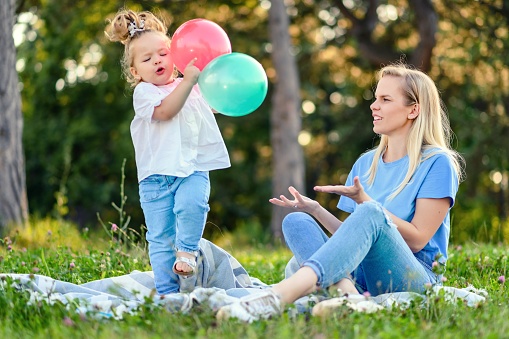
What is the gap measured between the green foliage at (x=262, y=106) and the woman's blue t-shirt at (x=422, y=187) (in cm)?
819

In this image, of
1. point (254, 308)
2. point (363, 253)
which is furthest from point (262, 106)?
point (254, 308)

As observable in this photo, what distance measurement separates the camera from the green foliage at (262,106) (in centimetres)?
1269

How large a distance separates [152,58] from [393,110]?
129 centimetres

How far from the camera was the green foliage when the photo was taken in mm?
12688

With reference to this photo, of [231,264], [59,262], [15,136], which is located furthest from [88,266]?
[15,136]

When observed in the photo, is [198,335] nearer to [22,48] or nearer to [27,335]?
[27,335]

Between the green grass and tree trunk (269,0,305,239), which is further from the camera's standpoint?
tree trunk (269,0,305,239)

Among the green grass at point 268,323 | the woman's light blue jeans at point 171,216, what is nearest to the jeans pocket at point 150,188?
the woman's light blue jeans at point 171,216

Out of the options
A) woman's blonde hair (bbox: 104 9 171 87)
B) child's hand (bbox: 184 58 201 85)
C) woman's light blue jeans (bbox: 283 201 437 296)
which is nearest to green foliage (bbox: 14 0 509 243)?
woman's blonde hair (bbox: 104 9 171 87)

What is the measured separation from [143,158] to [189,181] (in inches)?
11.4

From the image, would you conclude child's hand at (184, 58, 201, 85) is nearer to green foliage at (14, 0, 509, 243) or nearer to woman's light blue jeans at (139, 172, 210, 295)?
woman's light blue jeans at (139, 172, 210, 295)

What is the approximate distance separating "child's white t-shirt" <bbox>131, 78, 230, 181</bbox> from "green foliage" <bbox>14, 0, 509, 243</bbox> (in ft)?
25.1

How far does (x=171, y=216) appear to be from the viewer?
12.8ft

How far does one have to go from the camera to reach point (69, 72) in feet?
51.7
